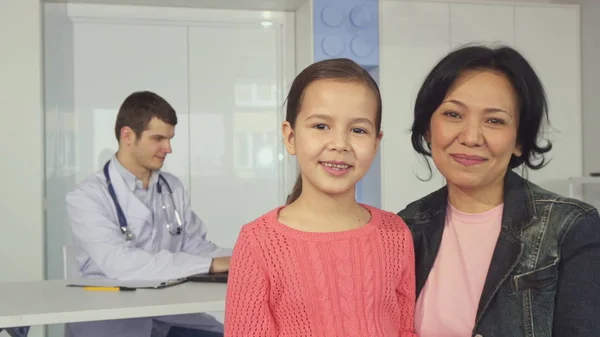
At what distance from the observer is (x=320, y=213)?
1.09 meters

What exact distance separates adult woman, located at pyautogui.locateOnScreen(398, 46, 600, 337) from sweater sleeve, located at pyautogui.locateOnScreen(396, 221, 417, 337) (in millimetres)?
82

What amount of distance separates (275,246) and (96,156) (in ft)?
9.90

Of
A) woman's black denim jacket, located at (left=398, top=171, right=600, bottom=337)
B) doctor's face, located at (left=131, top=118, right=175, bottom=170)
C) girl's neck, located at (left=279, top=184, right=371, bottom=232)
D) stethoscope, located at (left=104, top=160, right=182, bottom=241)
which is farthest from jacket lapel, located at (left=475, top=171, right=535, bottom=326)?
doctor's face, located at (left=131, top=118, right=175, bottom=170)

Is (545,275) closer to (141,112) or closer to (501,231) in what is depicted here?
(501,231)

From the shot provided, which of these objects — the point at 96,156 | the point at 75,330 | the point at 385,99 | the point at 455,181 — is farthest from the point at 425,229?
the point at 96,156

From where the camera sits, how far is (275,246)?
40.9 inches

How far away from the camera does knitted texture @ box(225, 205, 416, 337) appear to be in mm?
1017

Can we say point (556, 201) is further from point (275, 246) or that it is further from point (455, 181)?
point (275, 246)

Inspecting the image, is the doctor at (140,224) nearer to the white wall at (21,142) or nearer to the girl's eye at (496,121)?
the white wall at (21,142)

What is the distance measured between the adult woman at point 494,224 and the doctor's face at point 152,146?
1464 millimetres

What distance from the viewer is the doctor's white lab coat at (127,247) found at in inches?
84.4

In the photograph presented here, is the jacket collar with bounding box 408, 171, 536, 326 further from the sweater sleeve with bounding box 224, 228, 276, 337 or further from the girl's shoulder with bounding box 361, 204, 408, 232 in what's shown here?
the sweater sleeve with bounding box 224, 228, 276, 337

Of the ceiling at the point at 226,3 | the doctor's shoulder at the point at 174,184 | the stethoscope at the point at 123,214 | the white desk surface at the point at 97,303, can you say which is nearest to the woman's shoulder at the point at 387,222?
the white desk surface at the point at 97,303

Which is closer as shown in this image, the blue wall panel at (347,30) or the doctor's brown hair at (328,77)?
the doctor's brown hair at (328,77)
